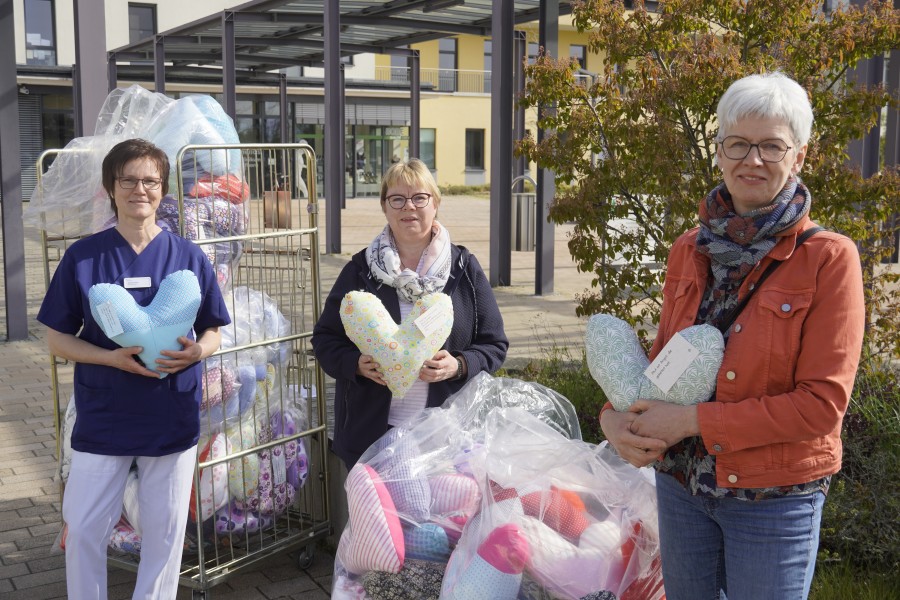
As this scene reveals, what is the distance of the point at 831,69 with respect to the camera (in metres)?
4.71

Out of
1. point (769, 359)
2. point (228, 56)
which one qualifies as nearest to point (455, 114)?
point (228, 56)

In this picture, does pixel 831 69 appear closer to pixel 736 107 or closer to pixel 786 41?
pixel 786 41

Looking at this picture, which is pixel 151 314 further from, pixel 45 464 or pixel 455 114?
pixel 455 114

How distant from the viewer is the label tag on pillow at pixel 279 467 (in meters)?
3.99

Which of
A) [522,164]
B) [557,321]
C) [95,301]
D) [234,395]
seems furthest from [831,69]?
[522,164]

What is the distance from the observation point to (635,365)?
7.85 ft

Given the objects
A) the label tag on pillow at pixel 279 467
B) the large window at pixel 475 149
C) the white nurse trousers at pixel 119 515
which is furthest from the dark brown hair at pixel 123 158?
the large window at pixel 475 149

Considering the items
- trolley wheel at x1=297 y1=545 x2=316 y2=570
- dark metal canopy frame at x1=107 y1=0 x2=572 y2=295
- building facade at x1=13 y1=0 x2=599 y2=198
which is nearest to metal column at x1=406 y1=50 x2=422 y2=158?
dark metal canopy frame at x1=107 y1=0 x2=572 y2=295

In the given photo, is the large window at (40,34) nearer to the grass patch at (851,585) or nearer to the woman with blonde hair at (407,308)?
the woman with blonde hair at (407,308)

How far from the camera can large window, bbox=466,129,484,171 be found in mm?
42719

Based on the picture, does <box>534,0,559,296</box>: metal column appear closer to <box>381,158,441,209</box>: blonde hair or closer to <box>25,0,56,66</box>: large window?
<box>381,158,441,209</box>: blonde hair

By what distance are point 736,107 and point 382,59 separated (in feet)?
135

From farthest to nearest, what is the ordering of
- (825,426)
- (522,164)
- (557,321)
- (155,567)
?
(522,164) < (557,321) < (155,567) < (825,426)

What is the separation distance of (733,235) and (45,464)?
4641 millimetres
